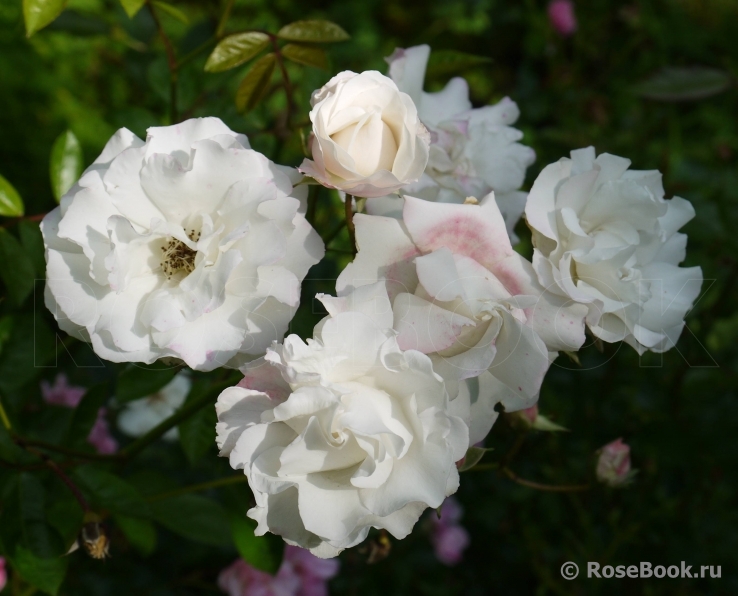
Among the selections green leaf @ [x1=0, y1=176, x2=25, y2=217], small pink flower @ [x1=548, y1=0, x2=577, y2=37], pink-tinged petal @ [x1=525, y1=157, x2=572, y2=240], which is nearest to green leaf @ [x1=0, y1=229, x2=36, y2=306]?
green leaf @ [x1=0, y1=176, x2=25, y2=217]

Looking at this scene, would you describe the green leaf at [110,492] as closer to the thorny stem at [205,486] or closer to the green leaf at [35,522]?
the green leaf at [35,522]

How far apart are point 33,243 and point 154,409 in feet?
2.11

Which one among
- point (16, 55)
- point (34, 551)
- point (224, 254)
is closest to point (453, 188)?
point (224, 254)

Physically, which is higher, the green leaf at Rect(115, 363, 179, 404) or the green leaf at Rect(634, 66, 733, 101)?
the green leaf at Rect(634, 66, 733, 101)

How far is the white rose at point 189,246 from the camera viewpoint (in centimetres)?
78

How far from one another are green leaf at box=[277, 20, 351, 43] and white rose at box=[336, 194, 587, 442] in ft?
1.28

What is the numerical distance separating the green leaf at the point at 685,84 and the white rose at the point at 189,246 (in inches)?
44.9

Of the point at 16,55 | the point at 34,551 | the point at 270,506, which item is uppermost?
the point at 270,506

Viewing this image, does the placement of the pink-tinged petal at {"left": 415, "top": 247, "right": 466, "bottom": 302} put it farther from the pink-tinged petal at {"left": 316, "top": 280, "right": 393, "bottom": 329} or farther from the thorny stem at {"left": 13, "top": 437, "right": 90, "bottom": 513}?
the thorny stem at {"left": 13, "top": 437, "right": 90, "bottom": 513}

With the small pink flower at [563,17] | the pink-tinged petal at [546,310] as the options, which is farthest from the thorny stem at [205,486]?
the small pink flower at [563,17]

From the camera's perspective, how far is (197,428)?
1113 mm

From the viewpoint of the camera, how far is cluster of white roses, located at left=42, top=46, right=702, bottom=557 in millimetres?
734

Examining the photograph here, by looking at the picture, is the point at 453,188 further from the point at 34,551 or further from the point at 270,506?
the point at 34,551

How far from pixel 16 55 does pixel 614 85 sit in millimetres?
2547
